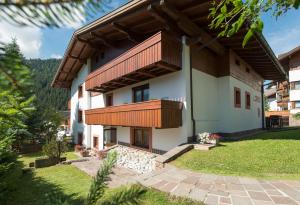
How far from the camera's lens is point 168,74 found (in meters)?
11.9

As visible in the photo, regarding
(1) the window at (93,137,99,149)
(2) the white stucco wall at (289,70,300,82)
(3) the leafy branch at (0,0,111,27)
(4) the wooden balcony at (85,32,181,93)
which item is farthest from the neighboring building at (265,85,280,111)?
(3) the leafy branch at (0,0,111,27)

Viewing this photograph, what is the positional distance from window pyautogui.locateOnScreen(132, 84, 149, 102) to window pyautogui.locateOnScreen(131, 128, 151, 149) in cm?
187

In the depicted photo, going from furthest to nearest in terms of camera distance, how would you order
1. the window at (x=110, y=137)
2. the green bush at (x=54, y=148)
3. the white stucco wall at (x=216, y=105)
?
the window at (x=110, y=137) < the green bush at (x=54, y=148) < the white stucco wall at (x=216, y=105)

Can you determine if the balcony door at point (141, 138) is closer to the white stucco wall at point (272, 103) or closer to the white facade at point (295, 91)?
the white facade at point (295, 91)

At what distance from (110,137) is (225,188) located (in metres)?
13.4

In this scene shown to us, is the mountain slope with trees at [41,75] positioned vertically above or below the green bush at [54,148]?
above

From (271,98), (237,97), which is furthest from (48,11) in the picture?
(271,98)

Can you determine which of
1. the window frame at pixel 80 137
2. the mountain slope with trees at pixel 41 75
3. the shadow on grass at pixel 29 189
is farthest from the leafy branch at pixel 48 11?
the window frame at pixel 80 137

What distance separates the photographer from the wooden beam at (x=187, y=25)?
964 cm

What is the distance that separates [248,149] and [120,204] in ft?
31.8

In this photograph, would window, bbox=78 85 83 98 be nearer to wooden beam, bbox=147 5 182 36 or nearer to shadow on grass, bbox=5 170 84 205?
shadow on grass, bbox=5 170 84 205

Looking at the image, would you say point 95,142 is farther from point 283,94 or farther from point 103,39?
point 283,94

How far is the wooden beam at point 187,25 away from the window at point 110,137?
9301 millimetres

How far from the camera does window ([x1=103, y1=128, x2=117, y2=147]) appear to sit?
17.5m
